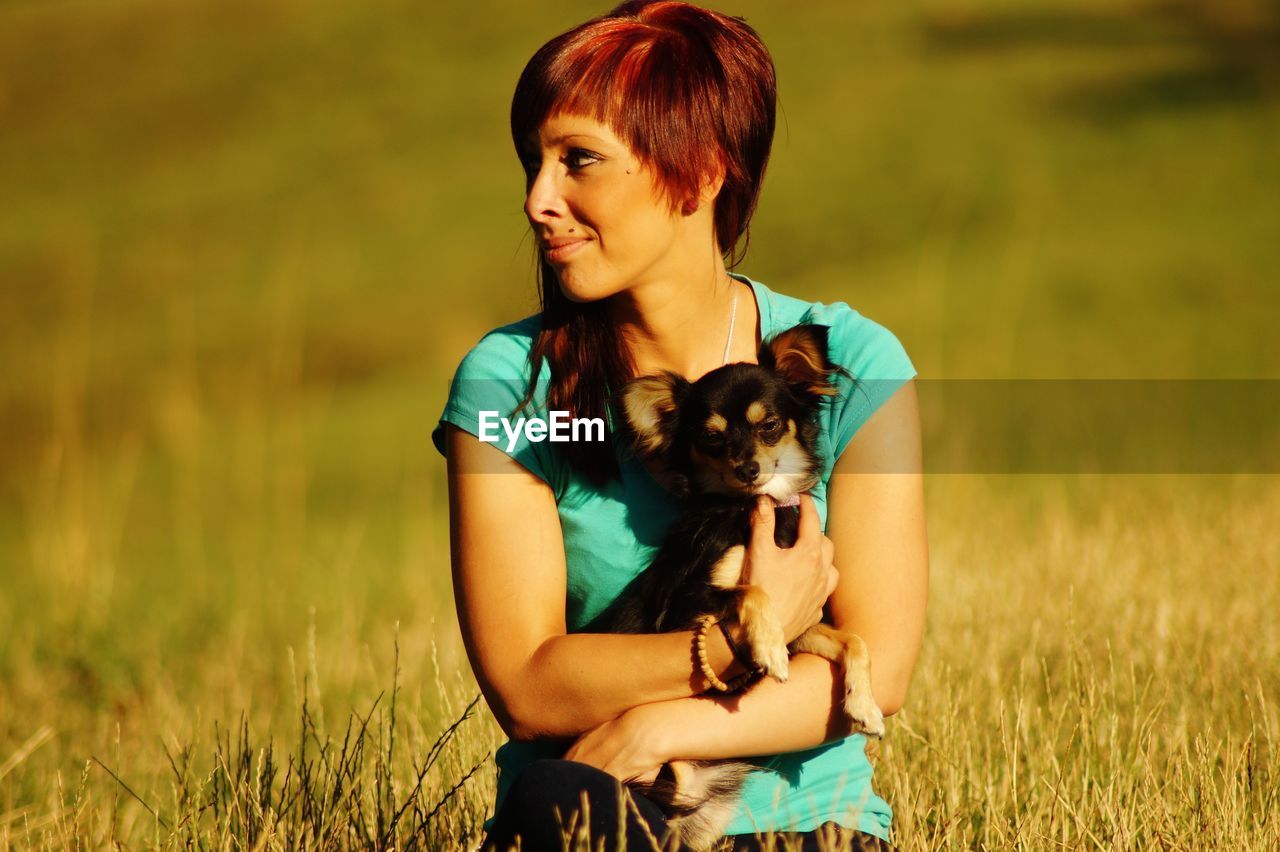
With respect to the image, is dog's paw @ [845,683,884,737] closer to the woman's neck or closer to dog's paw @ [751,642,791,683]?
dog's paw @ [751,642,791,683]

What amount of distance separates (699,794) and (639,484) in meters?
0.69

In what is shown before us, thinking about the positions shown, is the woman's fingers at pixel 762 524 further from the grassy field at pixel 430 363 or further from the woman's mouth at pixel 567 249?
the grassy field at pixel 430 363

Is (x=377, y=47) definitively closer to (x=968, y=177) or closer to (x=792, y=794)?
(x=968, y=177)

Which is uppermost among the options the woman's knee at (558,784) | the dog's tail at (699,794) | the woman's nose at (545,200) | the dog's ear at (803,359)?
the woman's nose at (545,200)

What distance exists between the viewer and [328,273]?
67.2 ft

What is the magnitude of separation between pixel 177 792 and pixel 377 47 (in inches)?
1028

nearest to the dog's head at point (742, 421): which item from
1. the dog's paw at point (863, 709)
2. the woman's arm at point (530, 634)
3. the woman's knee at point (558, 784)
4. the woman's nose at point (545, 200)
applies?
the woman's arm at point (530, 634)

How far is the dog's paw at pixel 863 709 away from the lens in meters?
2.79

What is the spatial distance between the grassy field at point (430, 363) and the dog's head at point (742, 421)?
807 millimetres

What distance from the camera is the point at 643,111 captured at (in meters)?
2.98

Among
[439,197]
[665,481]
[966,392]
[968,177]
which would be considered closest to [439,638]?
[665,481]

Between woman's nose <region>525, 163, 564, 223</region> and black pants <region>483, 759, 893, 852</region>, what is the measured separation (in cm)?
112

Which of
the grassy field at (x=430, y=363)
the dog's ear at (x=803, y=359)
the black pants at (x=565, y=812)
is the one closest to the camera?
the black pants at (x=565, y=812)

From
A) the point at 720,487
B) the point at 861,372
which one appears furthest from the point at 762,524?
the point at 861,372
